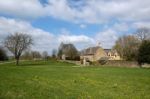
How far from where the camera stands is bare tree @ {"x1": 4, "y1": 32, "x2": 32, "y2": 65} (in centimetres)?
9388

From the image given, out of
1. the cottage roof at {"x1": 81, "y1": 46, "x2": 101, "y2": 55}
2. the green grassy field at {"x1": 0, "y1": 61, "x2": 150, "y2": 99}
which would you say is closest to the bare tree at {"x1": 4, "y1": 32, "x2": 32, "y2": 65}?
the cottage roof at {"x1": 81, "y1": 46, "x2": 101, "y2": 55}

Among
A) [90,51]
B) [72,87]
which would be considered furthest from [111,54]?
[72,87]

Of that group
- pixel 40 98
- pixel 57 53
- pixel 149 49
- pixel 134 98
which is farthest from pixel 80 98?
pixel 57 53

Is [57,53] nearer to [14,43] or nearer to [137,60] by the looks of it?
[14,43]

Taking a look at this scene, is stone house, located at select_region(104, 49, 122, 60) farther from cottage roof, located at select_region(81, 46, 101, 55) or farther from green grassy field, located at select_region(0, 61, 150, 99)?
green grassy field, located at select_region(0, 61, 150, 99)

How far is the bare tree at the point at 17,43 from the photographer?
9388 cm

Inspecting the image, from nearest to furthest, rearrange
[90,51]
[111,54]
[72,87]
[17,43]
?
[72,87] → [17,43] → [90,51] → [111,54]

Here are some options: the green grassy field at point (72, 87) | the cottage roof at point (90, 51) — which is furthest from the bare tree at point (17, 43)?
the green grassy field at point (72, 87)

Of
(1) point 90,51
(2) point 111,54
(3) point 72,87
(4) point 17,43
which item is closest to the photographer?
(3) point 72,87

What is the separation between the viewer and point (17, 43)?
94.3 meters

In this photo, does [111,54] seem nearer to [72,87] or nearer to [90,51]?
[90,51]

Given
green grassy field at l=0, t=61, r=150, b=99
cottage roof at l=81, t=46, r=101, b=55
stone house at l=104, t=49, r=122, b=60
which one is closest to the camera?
green grassy field at l=0, t=61, r=150, b=99

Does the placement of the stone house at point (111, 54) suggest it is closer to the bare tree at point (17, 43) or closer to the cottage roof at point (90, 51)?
the cottage roof at point (90, 51)

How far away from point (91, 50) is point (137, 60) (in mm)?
56763
